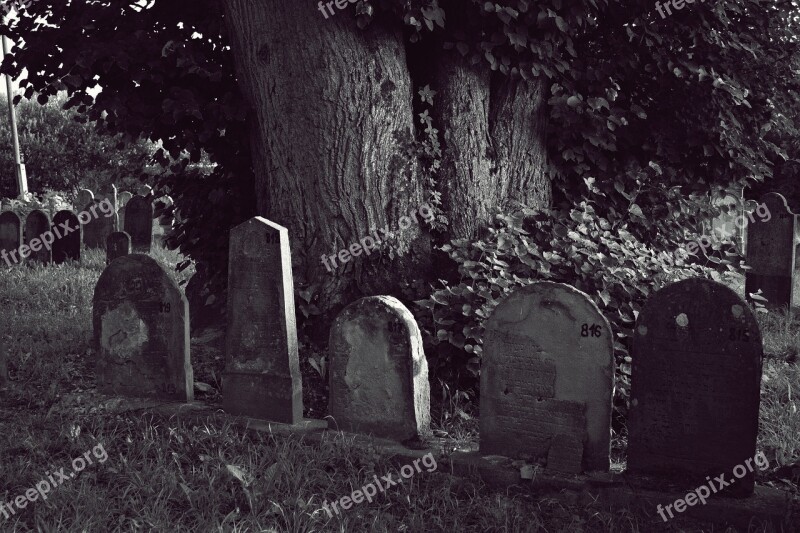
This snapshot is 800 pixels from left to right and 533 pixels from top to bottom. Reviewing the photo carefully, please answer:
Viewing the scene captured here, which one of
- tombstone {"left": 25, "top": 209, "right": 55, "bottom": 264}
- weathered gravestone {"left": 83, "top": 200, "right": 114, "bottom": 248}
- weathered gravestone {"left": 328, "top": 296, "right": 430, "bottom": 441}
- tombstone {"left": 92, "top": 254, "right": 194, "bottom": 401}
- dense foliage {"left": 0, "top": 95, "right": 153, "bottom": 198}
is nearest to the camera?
weathered gravestone {"left": 328, "top": 296, "right": 430, "bottom": 441}

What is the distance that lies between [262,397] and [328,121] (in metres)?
1.98

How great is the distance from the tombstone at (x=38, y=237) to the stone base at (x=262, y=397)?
716 cm

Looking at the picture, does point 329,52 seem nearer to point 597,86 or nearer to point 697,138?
point 597,86

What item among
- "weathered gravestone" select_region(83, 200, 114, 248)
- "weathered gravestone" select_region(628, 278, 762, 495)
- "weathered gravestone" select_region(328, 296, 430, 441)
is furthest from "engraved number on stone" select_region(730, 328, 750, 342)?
"weathered gravestone" select_region(83, 200, 114, 248)

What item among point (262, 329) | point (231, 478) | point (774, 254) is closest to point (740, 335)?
point (231, 478)

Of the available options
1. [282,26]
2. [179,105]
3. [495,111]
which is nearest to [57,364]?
[179,105]

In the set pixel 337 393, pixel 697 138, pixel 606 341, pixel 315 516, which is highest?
pixel 697 138

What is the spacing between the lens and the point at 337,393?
4688mm

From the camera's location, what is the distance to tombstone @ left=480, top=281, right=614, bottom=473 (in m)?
4.03

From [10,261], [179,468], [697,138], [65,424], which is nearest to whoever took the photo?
[179,468]

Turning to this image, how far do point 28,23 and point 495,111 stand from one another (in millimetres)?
3754

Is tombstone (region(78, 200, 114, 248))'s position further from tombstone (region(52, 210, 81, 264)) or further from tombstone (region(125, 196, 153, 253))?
tombstone (region(52, 210, 81, 264))

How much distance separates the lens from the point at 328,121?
217 inches

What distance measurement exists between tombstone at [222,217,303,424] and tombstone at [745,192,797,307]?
17.6ft
